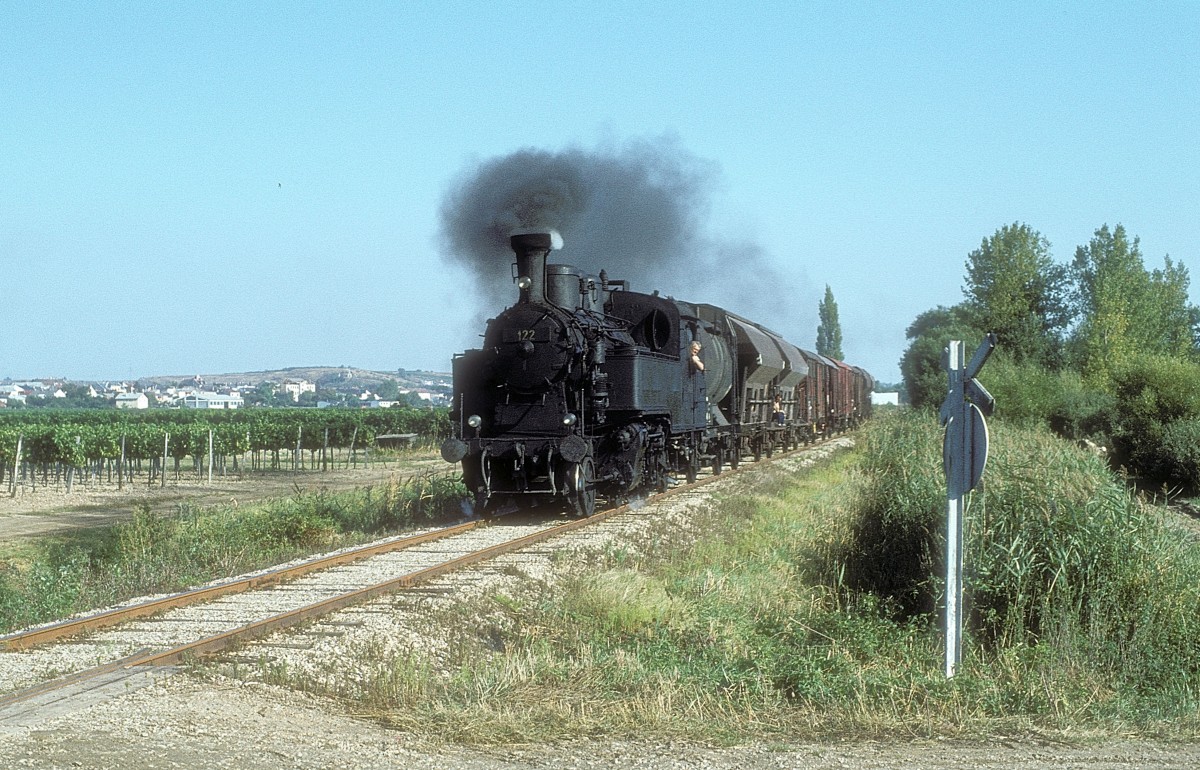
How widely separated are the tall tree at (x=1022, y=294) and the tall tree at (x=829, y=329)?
81.3 metres

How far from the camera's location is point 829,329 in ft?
452

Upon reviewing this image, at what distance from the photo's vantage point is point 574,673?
7.67 metres

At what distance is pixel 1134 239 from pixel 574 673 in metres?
61.9

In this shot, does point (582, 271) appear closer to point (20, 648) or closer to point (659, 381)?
point (659, 381)

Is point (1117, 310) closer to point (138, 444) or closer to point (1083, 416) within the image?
point (1083, 416)

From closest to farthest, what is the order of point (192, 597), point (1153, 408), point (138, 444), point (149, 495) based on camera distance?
point (192, 597) < point (149, 495) < point (1153, 408) < point (138, 444)

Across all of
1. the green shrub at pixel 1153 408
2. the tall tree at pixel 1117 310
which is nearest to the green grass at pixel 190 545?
the green shrub at pixel 1153 408

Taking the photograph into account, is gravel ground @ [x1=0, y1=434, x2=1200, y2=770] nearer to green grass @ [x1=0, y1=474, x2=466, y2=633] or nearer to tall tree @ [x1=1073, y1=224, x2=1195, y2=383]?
green grass @ [x1=0, y1=474, x2=466, y2=633]

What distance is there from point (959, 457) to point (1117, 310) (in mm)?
50141

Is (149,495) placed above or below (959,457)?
below

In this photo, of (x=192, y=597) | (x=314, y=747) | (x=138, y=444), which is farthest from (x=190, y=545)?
(x=138, y=444)

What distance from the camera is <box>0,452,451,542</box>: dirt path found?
27500 millimetres

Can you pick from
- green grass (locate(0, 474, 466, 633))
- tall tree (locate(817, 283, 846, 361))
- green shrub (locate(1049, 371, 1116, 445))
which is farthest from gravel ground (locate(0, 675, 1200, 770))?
tall tree (locate(817, 283, 846, 361))

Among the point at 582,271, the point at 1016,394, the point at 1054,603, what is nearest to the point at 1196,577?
the point at 1054,603
